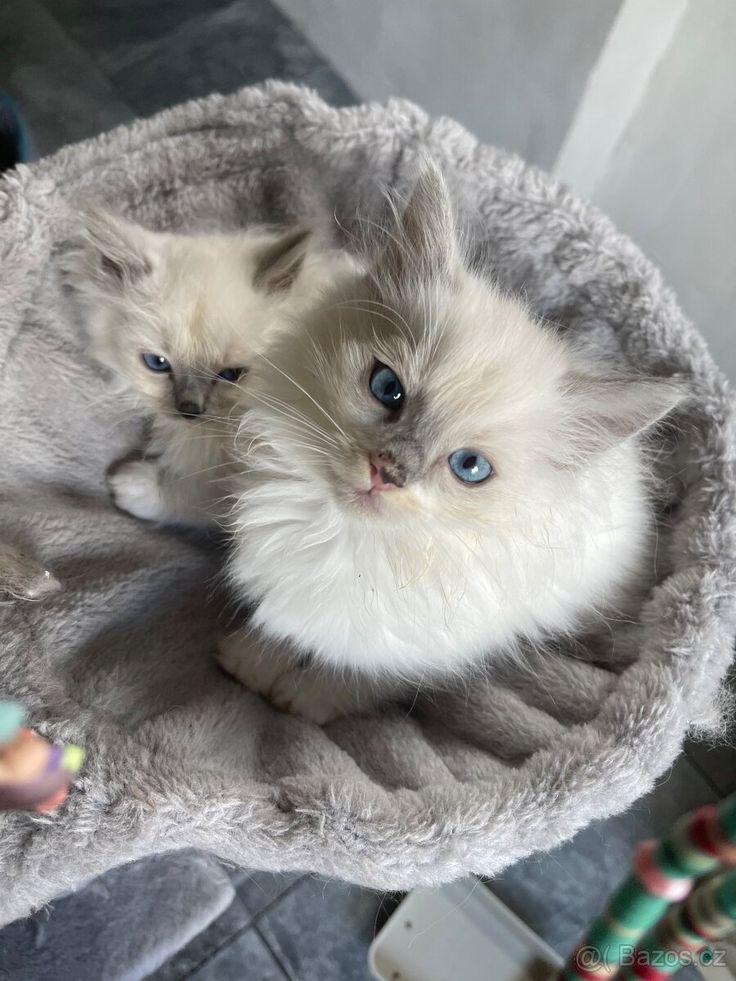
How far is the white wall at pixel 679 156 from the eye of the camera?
1.46 m

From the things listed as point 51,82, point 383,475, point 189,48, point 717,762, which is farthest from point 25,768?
point 189,48

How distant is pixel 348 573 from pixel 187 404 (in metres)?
0.41

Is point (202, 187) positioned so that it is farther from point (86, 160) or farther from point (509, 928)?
point (509, 928)

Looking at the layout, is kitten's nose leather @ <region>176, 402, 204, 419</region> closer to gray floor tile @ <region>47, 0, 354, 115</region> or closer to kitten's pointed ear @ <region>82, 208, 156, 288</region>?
kitten's pointed ear @ <region>82, 208, 156, 288</region>

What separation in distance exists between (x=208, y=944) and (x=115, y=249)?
3.65 ft

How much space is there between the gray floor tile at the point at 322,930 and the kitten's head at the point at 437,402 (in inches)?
31.7

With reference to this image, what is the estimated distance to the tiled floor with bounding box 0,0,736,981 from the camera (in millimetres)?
1324

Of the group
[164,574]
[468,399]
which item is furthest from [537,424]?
[164,574]

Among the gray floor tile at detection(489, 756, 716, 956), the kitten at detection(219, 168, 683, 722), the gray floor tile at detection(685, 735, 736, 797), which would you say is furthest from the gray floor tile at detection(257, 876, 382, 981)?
the gray floor tile at detection(685, 735, 736, 797)

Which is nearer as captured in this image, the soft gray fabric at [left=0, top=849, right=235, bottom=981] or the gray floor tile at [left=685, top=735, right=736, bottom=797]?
the soft gray fabric at [left=0, top=849, right=235, bottom=981]

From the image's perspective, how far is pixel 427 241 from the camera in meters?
0.92

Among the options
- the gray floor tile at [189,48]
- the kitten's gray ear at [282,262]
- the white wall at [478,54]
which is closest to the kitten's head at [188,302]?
the kitten's gray ear at [282,262]

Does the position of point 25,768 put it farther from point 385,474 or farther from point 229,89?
point 229,89

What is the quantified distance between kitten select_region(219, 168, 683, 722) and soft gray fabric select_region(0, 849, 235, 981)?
A: 20.1 inches
